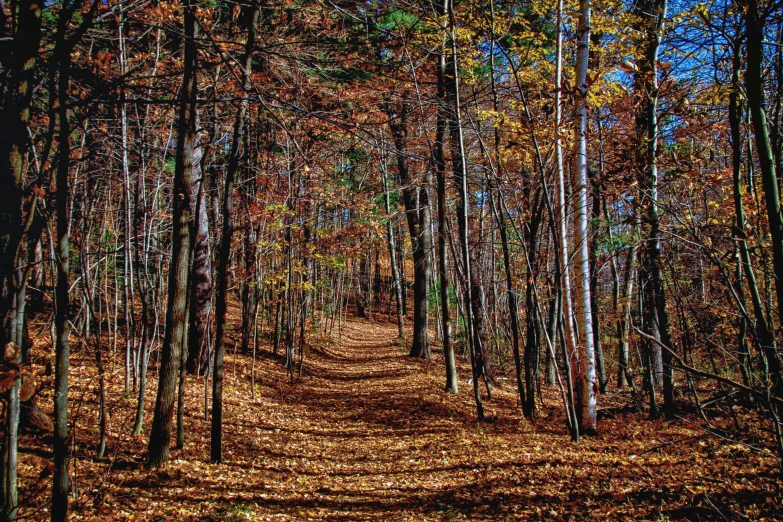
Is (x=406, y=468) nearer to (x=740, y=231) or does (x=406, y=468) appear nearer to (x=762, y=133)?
(x=740, y=231)

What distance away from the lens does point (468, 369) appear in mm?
14641

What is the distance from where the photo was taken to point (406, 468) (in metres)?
6.34

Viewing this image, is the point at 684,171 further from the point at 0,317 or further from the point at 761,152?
the point at 0,317

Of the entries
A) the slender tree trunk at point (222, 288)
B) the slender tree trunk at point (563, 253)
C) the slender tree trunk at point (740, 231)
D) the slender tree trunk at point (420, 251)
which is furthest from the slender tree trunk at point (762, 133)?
the slender tree trunk at point (420, 251)

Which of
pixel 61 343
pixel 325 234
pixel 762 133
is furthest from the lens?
pixel 325 234

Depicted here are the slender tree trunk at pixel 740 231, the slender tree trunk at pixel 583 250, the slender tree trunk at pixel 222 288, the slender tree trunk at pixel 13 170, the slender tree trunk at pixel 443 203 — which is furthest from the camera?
the slender tree trunk at pixel 443 203

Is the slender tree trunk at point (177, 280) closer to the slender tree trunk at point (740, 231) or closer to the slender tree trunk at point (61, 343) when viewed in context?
the slender tree trunk at point (61, 343)

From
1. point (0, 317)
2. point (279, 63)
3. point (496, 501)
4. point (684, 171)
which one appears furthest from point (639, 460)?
point (279, 63)

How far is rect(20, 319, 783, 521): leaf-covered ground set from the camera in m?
4.42

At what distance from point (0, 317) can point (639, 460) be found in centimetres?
660

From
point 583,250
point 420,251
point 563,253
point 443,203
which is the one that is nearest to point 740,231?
point 563,253

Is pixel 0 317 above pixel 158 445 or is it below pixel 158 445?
above

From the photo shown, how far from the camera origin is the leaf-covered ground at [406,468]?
4.42 meters

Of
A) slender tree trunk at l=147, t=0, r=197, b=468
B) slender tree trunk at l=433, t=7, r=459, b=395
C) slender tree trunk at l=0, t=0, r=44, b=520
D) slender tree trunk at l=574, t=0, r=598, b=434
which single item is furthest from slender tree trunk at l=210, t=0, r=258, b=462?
slender tree trunk at l=574, t=0, r=598, b=434
